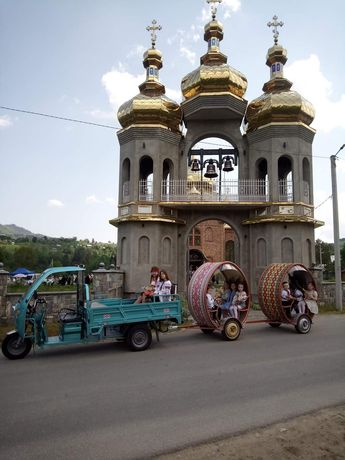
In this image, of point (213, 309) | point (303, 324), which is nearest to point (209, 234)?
point (303, 324)

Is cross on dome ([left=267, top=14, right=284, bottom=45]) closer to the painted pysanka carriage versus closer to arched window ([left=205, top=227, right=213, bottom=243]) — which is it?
the painted pysanka carriage

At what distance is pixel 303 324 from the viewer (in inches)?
444

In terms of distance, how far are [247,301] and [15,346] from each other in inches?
257

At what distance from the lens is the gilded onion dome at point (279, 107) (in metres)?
19.6

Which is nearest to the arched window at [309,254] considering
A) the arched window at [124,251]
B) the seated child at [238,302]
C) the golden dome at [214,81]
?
the golden dome at [214,81]

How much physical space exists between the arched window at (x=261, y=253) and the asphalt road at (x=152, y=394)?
1005cm

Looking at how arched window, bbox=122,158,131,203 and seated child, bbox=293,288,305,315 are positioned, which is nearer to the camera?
seated child, bbox=293,288,305,315

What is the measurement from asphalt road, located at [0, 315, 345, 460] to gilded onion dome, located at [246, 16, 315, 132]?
45.4 feet

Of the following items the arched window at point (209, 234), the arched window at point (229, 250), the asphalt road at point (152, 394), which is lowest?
the asphalt road at point (152, 394)

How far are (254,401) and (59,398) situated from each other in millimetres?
2994

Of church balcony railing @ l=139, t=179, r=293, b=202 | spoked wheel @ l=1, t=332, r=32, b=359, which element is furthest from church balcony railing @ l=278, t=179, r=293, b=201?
spoked wheel @ l=1, t=332, r=32, b=359

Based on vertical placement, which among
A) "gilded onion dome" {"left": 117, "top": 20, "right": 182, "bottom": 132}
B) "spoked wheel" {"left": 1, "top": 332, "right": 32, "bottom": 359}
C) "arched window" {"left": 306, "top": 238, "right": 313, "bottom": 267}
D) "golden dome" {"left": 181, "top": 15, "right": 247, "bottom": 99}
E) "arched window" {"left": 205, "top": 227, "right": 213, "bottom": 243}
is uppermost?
"golden dome" {"left": 181, "top": 15, "right": 247, "bottom": 99}

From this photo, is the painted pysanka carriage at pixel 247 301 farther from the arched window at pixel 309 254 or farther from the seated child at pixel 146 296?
the arched window at pixel 309 254

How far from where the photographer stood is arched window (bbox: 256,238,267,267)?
19.5 m
